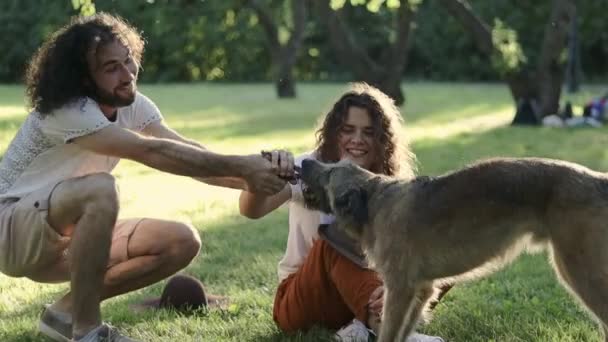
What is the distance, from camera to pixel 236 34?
135 feet

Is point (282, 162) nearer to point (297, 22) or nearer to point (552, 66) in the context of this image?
point (552, 66)

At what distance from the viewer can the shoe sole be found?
503 cm

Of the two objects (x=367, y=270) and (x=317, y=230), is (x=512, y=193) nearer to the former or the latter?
(x=367, y=270)

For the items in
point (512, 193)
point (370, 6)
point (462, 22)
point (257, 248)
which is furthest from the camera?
point (462, 22)

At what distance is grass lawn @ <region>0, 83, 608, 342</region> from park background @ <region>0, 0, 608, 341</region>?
0.02 m

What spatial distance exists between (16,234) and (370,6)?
4.42 meters

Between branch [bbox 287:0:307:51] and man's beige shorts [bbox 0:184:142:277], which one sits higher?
man's beige shorts [bbox 0:184:142:277]

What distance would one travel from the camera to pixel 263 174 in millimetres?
4902

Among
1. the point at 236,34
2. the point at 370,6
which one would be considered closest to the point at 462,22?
the point at 370,6

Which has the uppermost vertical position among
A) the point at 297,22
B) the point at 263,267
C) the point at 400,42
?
the point at 263,267

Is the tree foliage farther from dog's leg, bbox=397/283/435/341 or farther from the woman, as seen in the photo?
dog's leg, bbox=397/283/435/341

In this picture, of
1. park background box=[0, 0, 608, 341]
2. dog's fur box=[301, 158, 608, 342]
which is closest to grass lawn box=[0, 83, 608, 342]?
park background box=[0, 0, 608, 341]

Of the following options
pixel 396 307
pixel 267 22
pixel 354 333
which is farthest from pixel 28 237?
pixel 267 22

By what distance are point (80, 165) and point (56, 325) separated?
0.90 m
